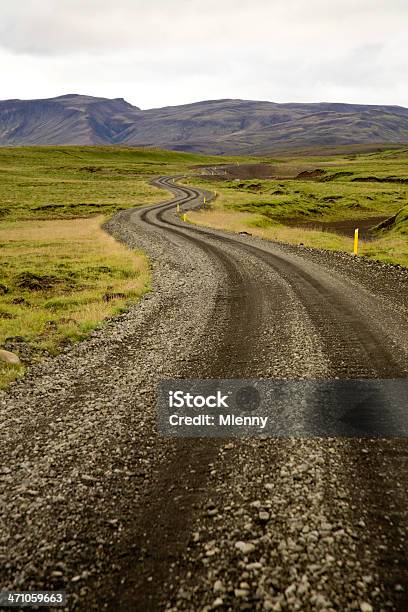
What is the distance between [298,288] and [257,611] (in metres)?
13.4

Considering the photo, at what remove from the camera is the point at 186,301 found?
15.1 metres

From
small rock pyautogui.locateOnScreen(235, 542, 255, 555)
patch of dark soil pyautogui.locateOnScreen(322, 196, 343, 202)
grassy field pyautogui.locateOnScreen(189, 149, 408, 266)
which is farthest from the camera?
patch of dark soil pyautogui.locateOnScreen(322, 196, 343, 202)

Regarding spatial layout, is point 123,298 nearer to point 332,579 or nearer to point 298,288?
point 298,288

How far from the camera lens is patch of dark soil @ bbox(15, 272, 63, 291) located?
19.3 m

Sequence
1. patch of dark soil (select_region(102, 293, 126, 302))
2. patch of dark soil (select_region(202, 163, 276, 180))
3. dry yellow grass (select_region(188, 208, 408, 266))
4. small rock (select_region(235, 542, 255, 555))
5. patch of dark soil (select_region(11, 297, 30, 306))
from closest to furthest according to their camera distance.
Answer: small rock (select_region(235, 542, 255, 555)) < patch of dark soil (select_region(102, 293, 126, 302)) < patch of dark soil (select_region(11, 297, 30, 306)) < dry yellow grass (select_region(188, 208, 408, 266)) < patch of dark soil (select_region(202, 163, 276, 180))

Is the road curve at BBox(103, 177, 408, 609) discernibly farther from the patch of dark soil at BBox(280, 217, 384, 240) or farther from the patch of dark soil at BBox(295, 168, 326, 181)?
the patch of dark soil at BBox(295, 168, 326, 181)

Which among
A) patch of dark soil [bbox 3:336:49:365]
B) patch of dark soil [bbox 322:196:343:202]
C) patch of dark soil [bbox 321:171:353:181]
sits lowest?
patch of dark soil [bbox 3:336:49:365]

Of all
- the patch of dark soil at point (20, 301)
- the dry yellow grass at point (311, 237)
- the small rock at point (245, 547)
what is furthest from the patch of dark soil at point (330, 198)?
the small rock at point (245, 547)

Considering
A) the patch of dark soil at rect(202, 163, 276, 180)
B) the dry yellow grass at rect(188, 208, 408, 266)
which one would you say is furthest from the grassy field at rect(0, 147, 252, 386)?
the patch of dark soil at rect(202, 163, 276, 180)

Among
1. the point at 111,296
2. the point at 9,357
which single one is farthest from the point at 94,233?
the point at 9,357

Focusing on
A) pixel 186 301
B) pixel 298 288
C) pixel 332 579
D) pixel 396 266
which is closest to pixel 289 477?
pixel 332 579

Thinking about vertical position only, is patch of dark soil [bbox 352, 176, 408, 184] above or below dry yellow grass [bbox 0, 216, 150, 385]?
above

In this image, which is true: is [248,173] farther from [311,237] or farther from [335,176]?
[311,237]

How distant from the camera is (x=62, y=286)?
19188mm
